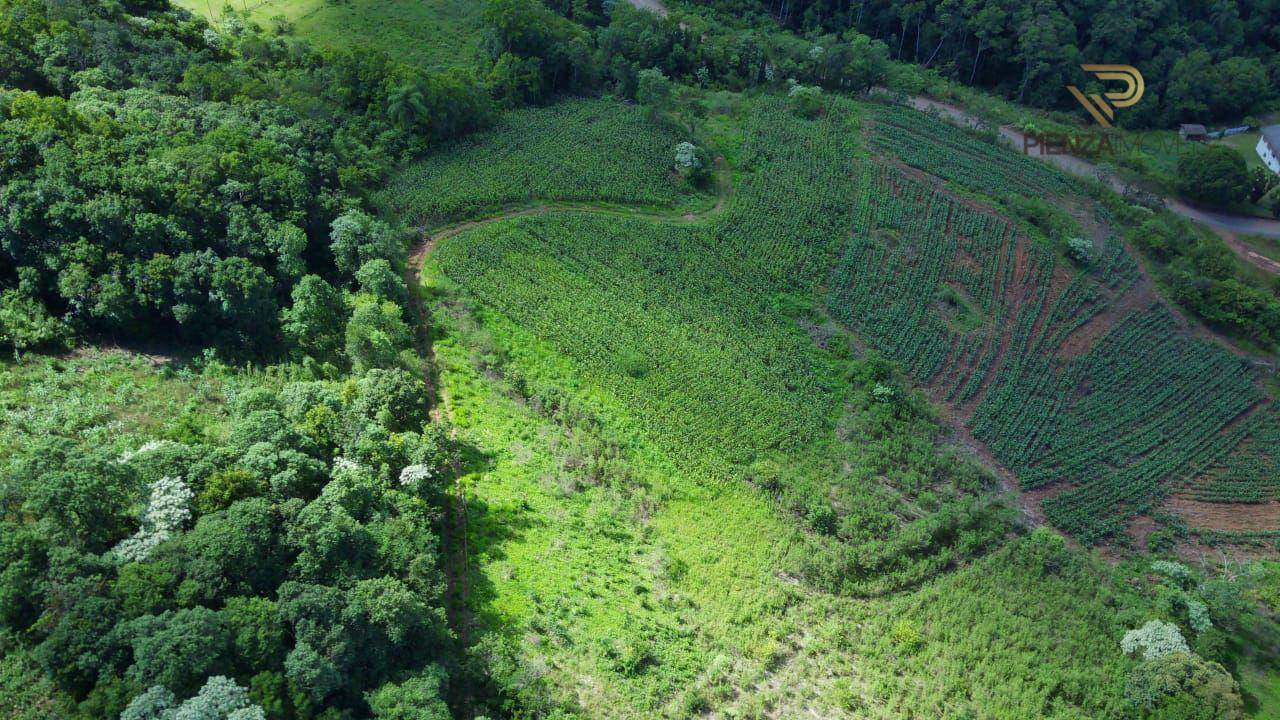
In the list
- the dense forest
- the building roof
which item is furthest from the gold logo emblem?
the building roof

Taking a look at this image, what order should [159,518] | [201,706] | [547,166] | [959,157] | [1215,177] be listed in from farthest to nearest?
[959,157] < [1215,177] < [547,166] < [159,518] < [201,706]

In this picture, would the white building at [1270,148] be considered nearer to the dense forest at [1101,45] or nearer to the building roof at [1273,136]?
the building roof at [1273,136]

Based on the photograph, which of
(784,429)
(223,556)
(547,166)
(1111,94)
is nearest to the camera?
(223,556)

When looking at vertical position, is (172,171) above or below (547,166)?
above

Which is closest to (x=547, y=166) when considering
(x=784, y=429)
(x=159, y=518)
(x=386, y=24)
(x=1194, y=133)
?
(x=386, y=24)

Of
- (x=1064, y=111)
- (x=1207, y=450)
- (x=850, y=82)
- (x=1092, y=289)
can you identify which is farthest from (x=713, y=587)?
(x=1064, y=111)

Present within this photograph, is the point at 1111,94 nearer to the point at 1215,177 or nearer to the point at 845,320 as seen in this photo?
the point at 1215,177

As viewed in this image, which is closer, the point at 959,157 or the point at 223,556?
the point at 223,556

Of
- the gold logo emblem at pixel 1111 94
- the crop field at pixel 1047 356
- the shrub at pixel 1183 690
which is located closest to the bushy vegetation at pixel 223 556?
the shrub at pixel 1183 690
